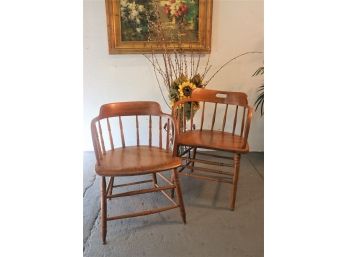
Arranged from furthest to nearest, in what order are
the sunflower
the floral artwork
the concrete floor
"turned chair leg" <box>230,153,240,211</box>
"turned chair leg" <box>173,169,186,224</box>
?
the floral artwork → the sunflower → "turned chair leg" <box>230,153,240,211</box> → "turned chair leg" <box>173,169,186,224</box> → the concrete floor

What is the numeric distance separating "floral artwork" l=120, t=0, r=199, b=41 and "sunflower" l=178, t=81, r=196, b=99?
0.73 metres

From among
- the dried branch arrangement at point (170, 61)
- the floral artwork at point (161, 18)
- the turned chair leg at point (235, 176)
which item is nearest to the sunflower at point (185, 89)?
the dried branch arrangement at point (170, 61)

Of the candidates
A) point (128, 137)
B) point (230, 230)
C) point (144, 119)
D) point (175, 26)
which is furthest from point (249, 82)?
point (230, 230)

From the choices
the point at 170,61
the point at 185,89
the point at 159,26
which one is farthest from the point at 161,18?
the point at 185,89

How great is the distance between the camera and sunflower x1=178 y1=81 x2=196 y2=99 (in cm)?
217

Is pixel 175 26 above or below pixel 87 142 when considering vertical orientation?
above

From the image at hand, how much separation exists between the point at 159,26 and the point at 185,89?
0.77m

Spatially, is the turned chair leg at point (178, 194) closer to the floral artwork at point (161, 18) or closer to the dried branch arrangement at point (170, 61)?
the dried branch arrangement at point (170, 61)

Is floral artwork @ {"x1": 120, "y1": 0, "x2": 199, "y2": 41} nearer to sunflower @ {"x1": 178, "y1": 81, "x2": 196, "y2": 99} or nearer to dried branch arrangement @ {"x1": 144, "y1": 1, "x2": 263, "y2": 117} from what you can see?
dried branch arrangement @ {"x1": 144, "y1": 1, "x2": 263, "y2": 117}

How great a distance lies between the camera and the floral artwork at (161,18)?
104 inches

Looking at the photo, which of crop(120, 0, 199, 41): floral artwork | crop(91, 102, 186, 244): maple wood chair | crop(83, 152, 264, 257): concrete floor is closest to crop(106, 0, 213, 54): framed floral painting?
crop(120, 0, 199, 41): floral artwork

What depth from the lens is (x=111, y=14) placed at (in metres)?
2.63
